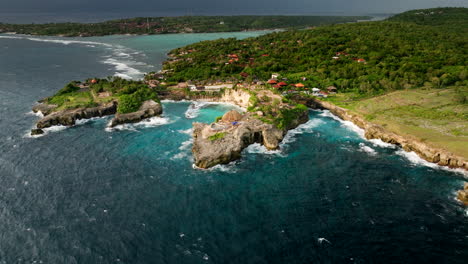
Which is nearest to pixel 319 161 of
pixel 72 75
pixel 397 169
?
pixel 397 169

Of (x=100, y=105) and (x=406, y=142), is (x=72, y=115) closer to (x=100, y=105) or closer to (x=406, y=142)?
(x=100, y=105)

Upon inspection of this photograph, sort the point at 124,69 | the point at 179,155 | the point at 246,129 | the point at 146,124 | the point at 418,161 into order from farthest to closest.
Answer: the point at 124,69, the point at 146,124, the point at 246,129, the point at 179,155, the point at 418,161

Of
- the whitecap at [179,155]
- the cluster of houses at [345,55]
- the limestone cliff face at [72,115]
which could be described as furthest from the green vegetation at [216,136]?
the cluster of houses at [345,55]

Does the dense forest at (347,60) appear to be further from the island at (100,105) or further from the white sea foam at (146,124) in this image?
the white sea foam at (146,124)

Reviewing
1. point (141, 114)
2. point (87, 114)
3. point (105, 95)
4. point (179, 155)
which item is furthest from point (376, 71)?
point (87, 114)

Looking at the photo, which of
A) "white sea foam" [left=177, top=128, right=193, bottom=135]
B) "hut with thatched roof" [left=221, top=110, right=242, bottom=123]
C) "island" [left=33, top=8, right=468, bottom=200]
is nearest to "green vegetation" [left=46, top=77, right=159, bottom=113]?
"island" [left=33, top=8, right=468, bottom=200]

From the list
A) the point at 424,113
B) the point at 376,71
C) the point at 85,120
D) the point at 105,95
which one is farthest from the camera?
the point at 376,71

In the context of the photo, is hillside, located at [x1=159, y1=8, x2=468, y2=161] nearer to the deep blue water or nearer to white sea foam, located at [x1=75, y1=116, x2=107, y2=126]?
the deep blue water
